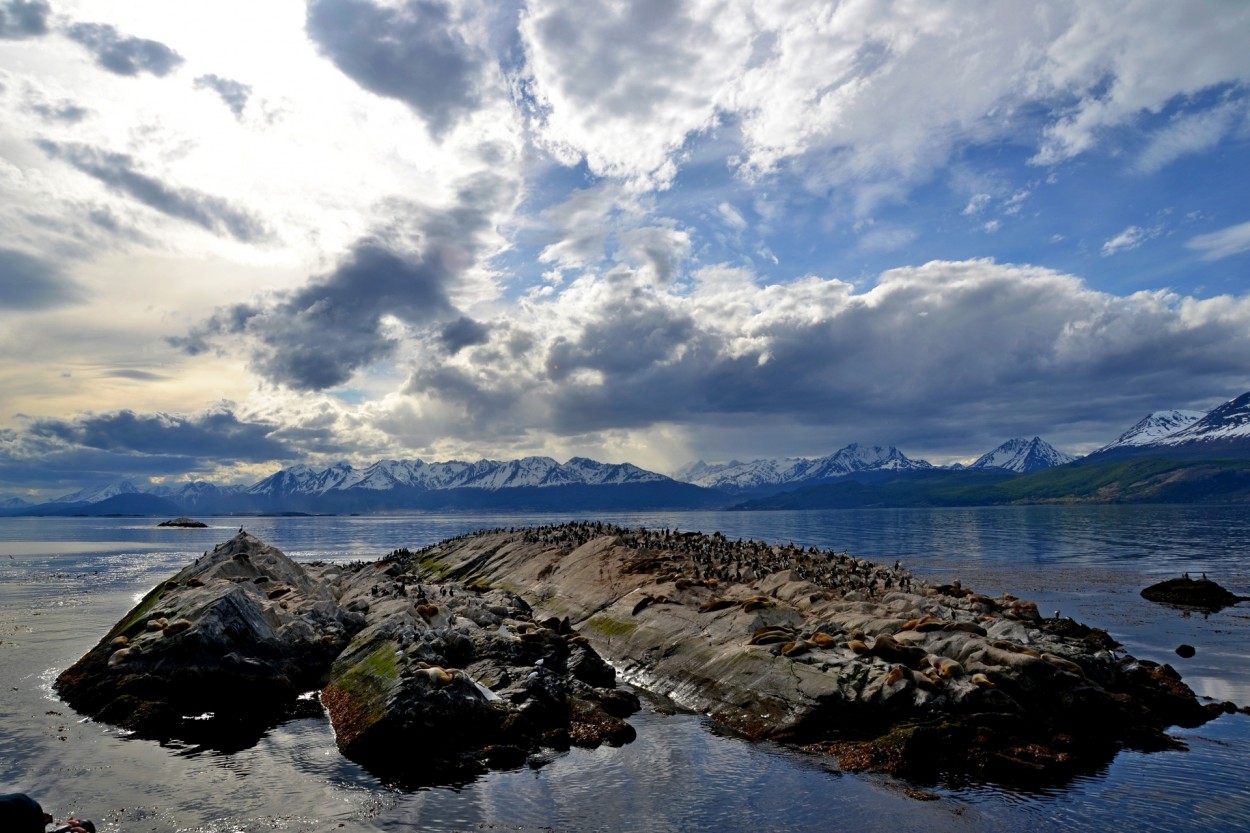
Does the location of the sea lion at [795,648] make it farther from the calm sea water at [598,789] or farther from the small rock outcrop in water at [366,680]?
the small rock outcrop in water at [366,680]

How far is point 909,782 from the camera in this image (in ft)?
63.9

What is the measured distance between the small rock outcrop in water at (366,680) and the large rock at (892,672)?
4.04 metres

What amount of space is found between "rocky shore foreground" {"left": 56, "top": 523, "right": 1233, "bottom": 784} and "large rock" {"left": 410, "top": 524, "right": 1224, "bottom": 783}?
0.26ft

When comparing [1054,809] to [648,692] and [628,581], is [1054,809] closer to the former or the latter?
[648,692]

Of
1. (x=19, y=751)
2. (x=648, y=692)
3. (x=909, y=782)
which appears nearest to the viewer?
(x=909, y=782)

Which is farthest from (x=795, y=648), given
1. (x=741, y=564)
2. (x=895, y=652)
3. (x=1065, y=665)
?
(x=741, y=564)

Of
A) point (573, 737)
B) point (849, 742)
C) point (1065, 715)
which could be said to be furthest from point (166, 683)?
point (1065, 715)

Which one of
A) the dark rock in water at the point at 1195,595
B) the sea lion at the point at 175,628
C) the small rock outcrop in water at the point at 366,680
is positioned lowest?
the dark rock in water at the point at 1195,595

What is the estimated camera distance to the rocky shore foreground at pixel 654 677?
21953 millimetres

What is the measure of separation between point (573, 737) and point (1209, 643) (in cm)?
3673

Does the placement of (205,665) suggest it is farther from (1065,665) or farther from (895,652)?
(1065,665)

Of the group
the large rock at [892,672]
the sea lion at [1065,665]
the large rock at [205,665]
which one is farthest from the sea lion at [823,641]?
the large rock at [205,665]

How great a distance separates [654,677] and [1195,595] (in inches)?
1817

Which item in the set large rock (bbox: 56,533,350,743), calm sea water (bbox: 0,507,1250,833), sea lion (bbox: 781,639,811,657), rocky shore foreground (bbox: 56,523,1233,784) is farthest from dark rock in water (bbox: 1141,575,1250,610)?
large rock (bbox: 56,533,350,743)
